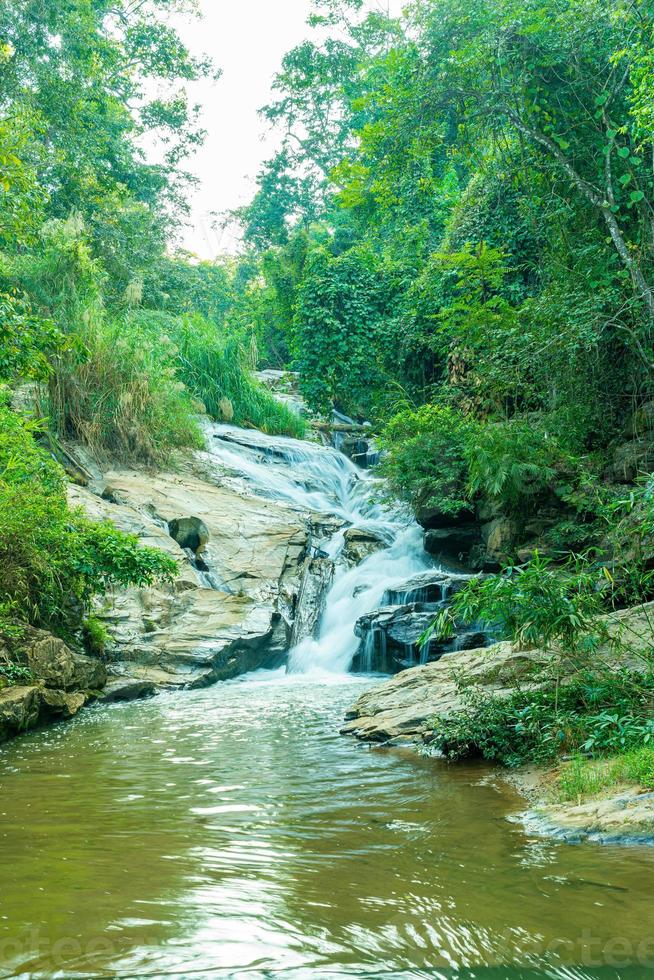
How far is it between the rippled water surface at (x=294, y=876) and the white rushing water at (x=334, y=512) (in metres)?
5.28

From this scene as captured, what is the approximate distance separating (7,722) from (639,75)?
811cm

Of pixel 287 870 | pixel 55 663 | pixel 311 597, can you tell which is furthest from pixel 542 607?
pixel 311 597

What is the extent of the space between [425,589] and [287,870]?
26.4 ft

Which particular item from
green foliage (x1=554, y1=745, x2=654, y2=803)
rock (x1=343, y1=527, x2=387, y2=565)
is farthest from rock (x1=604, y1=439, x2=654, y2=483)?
green foliage (x1=554, y1=745, x2=654, y2=803)

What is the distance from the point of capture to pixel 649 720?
477 cm

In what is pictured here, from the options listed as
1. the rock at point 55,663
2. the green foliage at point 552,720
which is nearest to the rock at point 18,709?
the rock at point 55,663

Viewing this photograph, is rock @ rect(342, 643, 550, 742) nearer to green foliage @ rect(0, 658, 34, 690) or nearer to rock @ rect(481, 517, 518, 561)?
green foliage @ rect(0, 658, 34, 690)

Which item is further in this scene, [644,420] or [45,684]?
[644,420]

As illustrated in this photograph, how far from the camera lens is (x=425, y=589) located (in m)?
11.3

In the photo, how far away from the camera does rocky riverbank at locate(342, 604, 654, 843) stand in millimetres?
3902

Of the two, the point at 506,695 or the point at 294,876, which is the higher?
the point at 294,876

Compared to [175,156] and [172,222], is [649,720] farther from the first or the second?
[172,222]

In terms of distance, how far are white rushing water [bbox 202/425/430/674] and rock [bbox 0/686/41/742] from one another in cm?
444

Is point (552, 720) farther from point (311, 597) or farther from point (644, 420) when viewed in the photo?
point (311, 597)
